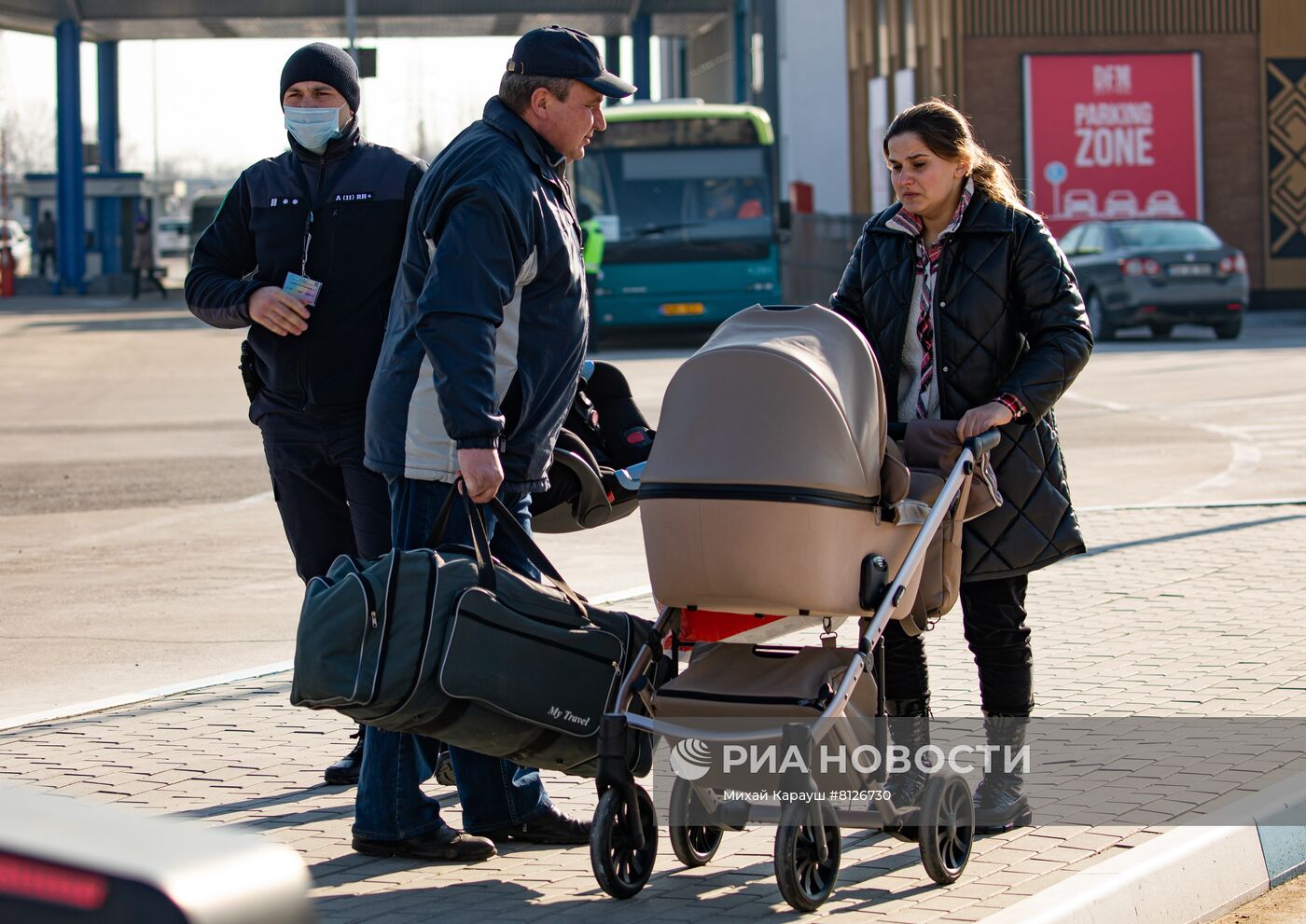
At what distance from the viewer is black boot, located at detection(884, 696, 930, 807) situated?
493cm

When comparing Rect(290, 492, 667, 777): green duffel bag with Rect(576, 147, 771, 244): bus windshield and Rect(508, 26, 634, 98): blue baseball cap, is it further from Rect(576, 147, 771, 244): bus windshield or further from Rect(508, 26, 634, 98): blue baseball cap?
Rect(576, 147, 771, 244): bus windshield

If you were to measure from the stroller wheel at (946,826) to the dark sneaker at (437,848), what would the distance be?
1.11m

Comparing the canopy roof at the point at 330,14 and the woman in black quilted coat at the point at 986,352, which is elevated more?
the canopy roof at the point at 330,14

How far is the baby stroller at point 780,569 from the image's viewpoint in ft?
14.0

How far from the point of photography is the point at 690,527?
4328 millimetres

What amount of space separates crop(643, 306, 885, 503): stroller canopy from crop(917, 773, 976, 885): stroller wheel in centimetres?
69

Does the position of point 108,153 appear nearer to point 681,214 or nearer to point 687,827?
point 681,214

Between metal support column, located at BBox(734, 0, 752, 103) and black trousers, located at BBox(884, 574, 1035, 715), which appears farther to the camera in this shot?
metal support column, located at BBox(734, 0, 752, 103)

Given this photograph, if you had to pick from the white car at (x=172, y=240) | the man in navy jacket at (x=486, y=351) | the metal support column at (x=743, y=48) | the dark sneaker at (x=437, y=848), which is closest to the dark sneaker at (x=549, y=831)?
the man in navy jacket at (x=486, y=351)

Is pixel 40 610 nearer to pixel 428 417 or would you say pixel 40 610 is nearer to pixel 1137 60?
pixel 428 417

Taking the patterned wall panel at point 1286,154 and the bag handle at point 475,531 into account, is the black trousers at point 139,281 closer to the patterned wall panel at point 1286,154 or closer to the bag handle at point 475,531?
the patterned wall panel at point 1286,154

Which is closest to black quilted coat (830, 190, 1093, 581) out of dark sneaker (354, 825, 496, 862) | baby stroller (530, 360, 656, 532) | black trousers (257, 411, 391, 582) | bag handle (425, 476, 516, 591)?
baby stroller (530, 360, 656, 532)

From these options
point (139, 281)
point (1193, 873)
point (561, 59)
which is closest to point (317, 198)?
point (561, 59)

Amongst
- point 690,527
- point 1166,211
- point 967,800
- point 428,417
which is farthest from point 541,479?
point 1166,211
